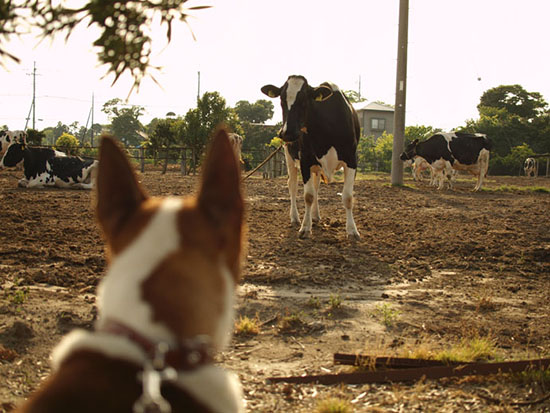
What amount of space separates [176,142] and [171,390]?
105 feet

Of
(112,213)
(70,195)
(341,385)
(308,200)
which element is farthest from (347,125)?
(70,195)

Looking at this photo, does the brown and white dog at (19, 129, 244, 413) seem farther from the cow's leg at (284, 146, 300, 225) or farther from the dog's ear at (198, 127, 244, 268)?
the cow's leg at (284, 146, 300, 225)

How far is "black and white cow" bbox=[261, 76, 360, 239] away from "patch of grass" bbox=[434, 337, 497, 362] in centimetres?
433

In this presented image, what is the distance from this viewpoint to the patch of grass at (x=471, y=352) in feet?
10.8

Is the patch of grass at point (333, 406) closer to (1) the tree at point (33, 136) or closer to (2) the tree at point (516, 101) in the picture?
(1) the tree at point (33, 136)

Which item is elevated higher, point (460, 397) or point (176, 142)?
point (176, 142)

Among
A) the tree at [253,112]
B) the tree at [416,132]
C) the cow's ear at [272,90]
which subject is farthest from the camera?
the tree at [253,112]

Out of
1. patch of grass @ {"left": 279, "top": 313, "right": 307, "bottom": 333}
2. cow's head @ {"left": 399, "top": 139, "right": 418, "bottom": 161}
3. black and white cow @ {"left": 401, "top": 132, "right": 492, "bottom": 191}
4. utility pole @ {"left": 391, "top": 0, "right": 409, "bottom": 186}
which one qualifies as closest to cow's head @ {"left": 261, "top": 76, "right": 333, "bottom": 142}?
patch of grass @ {"left": 279, "top": 313, "right": 307, "bottom": 333}

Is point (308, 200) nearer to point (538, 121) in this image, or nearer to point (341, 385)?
point (341, 385)

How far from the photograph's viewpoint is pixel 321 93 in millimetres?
8008

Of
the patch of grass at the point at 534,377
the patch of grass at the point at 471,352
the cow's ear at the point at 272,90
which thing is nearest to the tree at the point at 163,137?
the cow's ear at the point at 272,90

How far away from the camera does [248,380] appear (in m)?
3.14

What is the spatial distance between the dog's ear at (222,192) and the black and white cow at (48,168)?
1512 cm

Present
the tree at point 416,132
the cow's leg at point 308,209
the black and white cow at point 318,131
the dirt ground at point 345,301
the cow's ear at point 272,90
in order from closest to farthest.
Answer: the dirt ground at point 345,301
the black and white cow at point 318,131
the cow's leg at point 308,209
the cow's ear at point 272,90
the tree at point 416,132
